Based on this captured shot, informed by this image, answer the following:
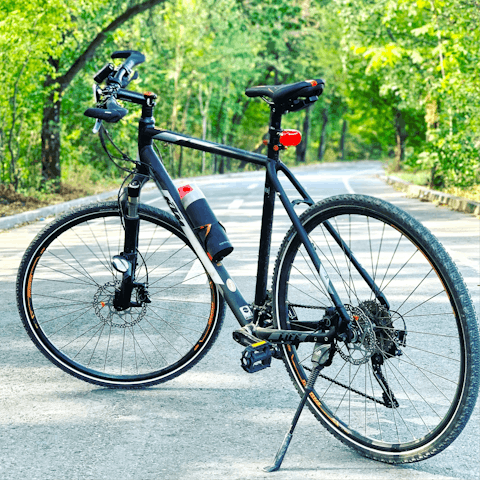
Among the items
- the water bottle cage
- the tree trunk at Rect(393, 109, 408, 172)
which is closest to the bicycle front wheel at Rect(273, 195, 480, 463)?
the water bottle cage

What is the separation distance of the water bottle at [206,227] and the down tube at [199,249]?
0.04 m

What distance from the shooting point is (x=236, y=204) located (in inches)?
624

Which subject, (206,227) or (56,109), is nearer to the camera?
(206,227)

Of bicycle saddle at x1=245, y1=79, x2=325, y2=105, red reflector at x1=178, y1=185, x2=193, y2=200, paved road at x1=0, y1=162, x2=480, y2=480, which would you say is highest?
bicycle saddle at x1=245, y1=79, x2=325, y2=105

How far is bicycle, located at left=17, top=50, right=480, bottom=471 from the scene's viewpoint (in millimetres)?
3053

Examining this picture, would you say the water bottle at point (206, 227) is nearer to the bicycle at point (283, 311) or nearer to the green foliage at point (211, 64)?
the bicycle at point (283, 311)

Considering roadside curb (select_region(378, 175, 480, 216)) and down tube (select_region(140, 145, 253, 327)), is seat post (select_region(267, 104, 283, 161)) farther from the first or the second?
roadside curb (select_region(378, 175, 480, 216))

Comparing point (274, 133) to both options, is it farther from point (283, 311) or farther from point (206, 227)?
point (283, 311)

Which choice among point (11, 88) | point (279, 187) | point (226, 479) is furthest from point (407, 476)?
point (11, 88)

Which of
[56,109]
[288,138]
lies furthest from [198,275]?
→ [56,109]

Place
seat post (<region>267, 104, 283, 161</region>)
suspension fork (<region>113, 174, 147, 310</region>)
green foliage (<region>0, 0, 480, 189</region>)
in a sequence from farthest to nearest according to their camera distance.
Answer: green foliage (<region>0, 0, 480, 189</region>) < suspension fork (<region>113, 174, 147, 310</region>) < seat post (<region>267, 104, 283, 161</region>)

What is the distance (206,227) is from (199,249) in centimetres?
12

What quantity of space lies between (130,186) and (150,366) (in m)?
1.08

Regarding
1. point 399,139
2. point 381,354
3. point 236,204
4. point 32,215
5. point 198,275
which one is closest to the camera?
point 381,354
